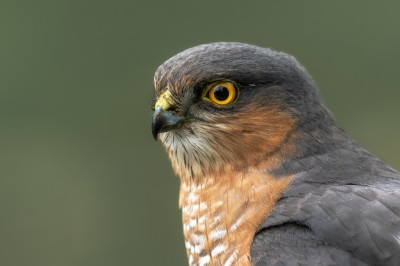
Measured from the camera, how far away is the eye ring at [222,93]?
2570 mm

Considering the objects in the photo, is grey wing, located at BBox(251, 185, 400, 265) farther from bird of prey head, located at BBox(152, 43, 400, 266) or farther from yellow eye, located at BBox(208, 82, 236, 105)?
yellow eye, located at BBox(208, 82, 236, 105)

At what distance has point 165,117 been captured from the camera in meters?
2.63

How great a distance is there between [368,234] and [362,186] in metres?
0.33

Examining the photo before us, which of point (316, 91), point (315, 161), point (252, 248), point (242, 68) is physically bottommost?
point (252, 248)

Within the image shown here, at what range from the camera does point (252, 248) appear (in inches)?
87.5

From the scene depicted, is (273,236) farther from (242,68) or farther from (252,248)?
(242,68)

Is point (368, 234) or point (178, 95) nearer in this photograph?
point (368, 234)

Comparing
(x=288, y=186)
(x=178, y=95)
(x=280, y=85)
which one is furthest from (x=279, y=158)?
(x=178, y=95)

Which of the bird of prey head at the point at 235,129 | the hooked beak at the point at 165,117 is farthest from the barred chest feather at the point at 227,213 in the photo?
the hooked beak at the point at 165,117

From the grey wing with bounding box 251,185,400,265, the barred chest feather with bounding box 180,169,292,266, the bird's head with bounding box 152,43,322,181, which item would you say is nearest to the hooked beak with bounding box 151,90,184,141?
the bird's head with bounding box 152,43,322,181

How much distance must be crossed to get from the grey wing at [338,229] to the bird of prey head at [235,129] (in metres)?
0.19

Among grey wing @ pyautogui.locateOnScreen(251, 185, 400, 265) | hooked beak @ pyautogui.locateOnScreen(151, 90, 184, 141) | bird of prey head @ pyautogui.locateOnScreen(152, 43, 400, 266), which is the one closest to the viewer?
grey wing @ pyautogui.locateOnScreen(251, 185, 400, 265)

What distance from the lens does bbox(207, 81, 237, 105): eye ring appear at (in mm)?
2570

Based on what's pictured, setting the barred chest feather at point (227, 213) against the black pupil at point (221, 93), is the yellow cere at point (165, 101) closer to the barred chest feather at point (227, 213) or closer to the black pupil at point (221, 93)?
the black pupil at point (221, 93)
